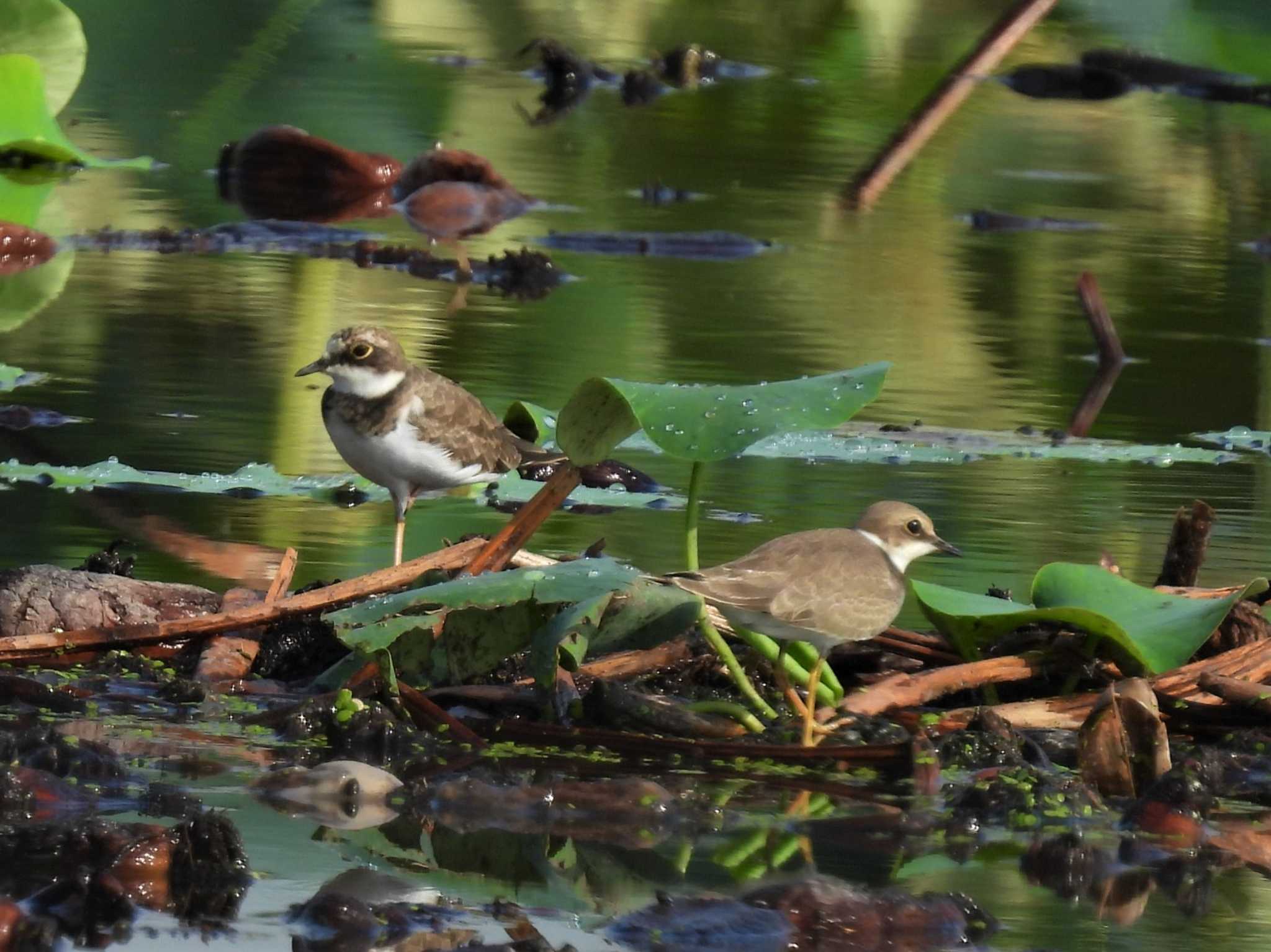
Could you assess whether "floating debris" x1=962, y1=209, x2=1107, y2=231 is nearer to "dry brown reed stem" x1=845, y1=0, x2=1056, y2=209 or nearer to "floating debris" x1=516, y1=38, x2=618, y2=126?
"floating debris" x1=516, y1=38, x2=618, y2=126

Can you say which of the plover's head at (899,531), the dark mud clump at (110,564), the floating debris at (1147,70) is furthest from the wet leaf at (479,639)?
the floating debris at (1147,70)

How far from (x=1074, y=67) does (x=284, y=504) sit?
10653 mm

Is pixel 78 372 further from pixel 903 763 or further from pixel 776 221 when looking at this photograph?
pixel 776 221

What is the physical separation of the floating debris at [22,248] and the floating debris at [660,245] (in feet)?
5.99

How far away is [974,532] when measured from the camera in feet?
16.8

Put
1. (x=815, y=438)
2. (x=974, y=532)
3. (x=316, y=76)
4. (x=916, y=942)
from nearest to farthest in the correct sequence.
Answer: (x=916, y=942) < (x=974, y=532) < (x=815, y=438) < (x=316, y=76)

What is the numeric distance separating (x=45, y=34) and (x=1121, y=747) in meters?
7.14

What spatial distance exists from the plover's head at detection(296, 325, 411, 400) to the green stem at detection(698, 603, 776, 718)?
1522mm

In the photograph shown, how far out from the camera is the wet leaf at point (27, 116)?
938 cm

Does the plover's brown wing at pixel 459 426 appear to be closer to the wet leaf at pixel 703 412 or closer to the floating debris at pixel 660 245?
the wet leaf at pixel 703 412

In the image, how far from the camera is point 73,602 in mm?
4062

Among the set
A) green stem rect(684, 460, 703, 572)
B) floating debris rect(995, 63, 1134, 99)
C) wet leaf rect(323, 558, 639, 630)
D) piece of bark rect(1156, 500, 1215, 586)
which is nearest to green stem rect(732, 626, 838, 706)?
green stem rect(684, 460, 703, 572)

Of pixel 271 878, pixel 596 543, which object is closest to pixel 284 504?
pixel 596 543

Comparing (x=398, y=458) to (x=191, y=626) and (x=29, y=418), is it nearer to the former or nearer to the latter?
(x=191, y=626)
